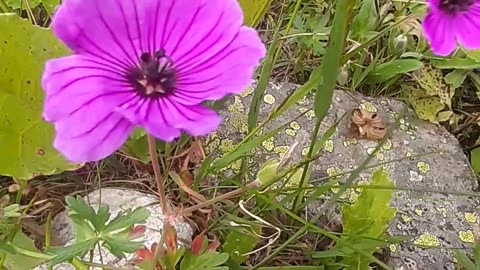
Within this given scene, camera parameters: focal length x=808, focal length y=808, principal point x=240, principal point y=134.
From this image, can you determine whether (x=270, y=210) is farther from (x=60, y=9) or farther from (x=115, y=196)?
(x=60, y=9)

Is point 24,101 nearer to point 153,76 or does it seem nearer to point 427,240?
point 153,76

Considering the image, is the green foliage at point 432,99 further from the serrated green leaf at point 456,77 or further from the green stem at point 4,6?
the green stem at point 4,6

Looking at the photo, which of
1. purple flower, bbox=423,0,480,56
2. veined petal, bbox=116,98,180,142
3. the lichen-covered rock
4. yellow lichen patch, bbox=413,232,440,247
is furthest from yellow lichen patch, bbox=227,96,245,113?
veined petal, bbox=116,98,180,142

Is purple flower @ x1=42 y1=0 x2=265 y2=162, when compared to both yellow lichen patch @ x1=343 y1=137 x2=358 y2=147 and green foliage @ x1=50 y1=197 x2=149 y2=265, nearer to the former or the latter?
green foliage @ x1=50 y1=197 x2=149 y2=265

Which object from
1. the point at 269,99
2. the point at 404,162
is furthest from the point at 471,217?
the point at 269,99

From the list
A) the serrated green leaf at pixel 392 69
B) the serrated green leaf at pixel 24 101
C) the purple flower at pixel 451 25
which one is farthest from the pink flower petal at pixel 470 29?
the serrated green leaf at pixel 24 101
